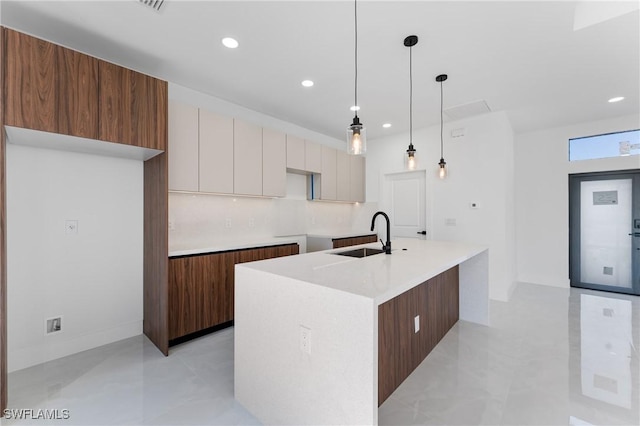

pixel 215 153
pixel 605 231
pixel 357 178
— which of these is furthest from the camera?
pixel 357 178

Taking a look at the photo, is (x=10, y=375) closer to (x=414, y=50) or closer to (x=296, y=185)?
(x=296, y=185)

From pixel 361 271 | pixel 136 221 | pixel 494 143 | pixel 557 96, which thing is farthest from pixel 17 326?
pixel 557 96

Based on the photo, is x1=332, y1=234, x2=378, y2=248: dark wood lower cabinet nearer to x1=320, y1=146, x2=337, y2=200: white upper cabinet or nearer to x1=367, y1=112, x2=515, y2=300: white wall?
x1=320, y1=146, x2=337, y2=200: white upper cabinet

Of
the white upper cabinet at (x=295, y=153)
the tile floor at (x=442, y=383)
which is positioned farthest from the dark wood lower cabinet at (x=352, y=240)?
the tile floor at (x=442, y=383)

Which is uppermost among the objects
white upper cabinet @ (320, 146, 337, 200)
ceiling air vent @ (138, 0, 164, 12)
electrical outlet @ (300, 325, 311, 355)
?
ceiling air vent @ (138, 0, 164, 12)

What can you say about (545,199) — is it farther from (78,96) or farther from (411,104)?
(78,96)

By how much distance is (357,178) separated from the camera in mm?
5312

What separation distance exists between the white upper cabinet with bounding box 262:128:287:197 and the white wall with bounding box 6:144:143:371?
1.38 metres

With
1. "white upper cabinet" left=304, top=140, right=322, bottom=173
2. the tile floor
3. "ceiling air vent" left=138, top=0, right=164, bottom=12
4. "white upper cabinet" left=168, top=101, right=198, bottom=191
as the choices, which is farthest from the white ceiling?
the tile floor

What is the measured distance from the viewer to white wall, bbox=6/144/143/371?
2.22 m

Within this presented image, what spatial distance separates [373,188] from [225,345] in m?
3.80

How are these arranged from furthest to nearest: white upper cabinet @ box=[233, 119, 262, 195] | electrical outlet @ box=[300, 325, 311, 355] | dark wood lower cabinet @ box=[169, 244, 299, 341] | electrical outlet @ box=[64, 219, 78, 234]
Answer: white upper cabinet @ box=[233, 119, 262, 195] < dark wood lower cabinet @ box=[169, 244, 299, 341] < electrical outlet @ box=[64, 219, 78, 234] < electrical outlet @ box=[300, 325, 311, 355]

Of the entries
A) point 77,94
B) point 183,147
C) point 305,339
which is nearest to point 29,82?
point 77,94

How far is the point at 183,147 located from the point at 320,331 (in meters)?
2.38
